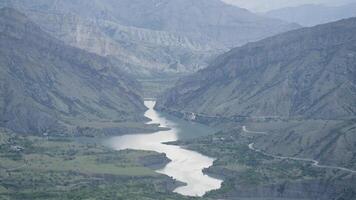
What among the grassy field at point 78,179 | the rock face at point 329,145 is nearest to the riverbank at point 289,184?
the rock face at point 329,145

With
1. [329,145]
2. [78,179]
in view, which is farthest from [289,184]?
[78,179]

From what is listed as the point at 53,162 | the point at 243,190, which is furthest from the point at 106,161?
the point at 243,190

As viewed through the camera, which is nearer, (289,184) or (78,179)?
(289,184)

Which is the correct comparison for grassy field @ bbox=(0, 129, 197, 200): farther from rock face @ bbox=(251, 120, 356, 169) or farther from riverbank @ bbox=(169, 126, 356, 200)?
rock face @ bbox=(251, 120, 356, 169)

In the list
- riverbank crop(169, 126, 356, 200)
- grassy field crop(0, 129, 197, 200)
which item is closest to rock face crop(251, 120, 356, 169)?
riverbank crop(169, 126, 356, 200)

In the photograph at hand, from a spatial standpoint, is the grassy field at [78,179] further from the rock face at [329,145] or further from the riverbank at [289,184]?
the rock face at [329,145]

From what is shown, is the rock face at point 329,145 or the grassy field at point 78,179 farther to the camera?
the rock face at point 329,145

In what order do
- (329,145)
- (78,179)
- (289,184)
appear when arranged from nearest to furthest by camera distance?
(289,184), (78,179), (329,145)

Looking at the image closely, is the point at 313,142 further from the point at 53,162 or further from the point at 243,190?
the point at 53,162

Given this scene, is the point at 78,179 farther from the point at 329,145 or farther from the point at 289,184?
the point at 329,145

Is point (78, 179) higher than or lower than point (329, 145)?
lower

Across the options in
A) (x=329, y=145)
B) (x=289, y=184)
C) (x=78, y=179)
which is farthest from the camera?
(x=329, y=145)
